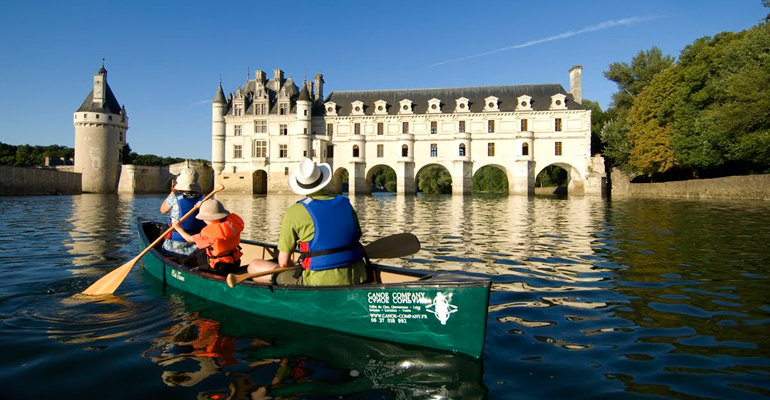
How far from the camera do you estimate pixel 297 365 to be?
4.23m

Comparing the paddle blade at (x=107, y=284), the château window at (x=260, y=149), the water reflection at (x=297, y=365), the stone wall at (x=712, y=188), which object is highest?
the château window at (x=260, y=149)

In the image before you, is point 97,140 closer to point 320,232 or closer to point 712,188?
point 712,188

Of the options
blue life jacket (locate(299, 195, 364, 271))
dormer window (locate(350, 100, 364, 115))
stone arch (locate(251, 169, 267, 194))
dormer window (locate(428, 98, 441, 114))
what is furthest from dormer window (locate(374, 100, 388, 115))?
blue life jacket (locate(299, 195, 364, 271))

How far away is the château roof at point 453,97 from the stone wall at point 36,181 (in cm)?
2854

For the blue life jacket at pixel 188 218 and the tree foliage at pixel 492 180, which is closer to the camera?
the blue life jacket at pixel 188 218

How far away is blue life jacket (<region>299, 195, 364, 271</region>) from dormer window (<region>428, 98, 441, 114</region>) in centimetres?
4624

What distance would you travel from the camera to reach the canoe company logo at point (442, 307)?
420 cm

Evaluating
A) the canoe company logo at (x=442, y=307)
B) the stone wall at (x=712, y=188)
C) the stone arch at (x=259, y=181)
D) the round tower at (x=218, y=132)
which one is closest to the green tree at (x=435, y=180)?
the stone arch at (x=259, y=181)

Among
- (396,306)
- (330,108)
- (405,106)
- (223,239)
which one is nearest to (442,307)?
(396,306)

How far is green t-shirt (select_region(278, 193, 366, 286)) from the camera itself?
4863 millimetres

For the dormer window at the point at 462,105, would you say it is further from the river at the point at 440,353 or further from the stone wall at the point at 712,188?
the river at the point at 440,353

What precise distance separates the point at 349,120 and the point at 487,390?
49147mm

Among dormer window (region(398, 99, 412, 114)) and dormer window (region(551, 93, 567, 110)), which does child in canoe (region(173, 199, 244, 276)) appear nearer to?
dormer window (region(398, 99, 412, 114))

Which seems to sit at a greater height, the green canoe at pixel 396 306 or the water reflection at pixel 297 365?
the green canoe at pixel 396 306
